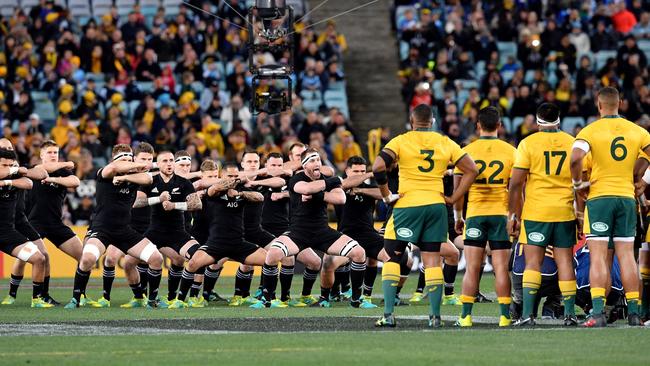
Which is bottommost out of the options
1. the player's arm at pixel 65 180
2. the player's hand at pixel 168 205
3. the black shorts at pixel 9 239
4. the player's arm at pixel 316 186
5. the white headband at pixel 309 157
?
the black shorts at pixel 9 239

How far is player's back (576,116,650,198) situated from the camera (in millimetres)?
14633

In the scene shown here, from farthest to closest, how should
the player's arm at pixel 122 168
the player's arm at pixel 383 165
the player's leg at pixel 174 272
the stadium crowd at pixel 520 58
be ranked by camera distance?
the stadium crowd at pixel 520 58
the player's leg at pixel 174 272
the player's arm at pixel 122 168
the player's arm at pixel 383 165

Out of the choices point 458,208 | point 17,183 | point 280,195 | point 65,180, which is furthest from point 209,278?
point 458,208

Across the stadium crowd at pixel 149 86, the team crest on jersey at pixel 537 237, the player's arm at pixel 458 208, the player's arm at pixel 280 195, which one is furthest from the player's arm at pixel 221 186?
the stadium crowd at pixel 149 86

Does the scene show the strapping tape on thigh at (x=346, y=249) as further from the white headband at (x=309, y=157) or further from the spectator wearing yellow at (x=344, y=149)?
the spectator wearing yellow at (x=344, y=149)

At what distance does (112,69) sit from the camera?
33.1 meters

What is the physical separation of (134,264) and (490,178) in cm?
668

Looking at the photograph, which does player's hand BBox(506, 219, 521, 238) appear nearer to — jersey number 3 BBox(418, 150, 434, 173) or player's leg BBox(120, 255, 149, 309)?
jersey number 3 BBox(418, 150, 434, 173)

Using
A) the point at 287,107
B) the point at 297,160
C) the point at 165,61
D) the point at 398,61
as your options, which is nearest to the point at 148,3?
the point at 165,61

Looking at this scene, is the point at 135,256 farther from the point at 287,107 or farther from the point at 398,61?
the point at 398,61

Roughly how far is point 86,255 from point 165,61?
15.2m

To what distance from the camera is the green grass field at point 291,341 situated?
11.6 meters

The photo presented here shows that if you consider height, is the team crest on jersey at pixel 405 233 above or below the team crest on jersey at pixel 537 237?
above

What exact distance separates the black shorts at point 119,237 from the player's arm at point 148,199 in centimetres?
50
